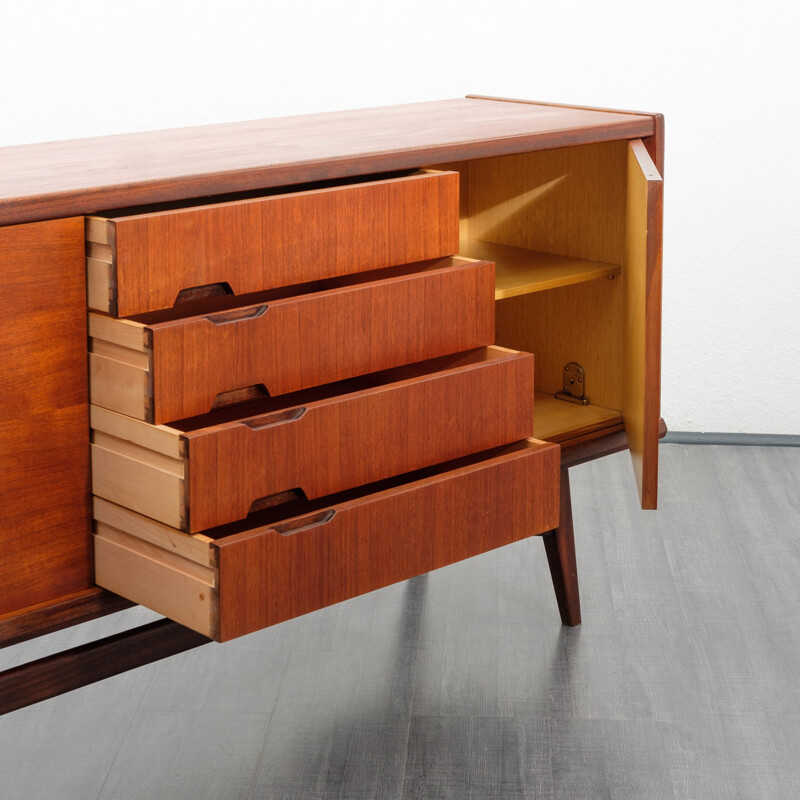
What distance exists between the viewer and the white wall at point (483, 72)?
2.85 metres

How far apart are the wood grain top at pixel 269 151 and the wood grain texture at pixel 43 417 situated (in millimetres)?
47

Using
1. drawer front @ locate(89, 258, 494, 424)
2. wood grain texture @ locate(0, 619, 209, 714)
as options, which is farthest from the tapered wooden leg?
wood grain texture @ locate(0, 619, 209, 714)

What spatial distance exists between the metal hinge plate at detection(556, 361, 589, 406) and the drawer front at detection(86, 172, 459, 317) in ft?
1.58

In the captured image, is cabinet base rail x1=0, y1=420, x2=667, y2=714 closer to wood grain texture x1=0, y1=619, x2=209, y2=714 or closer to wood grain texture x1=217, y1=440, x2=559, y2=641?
wood grain texture x1=0, y1=619, x2=209, y2=714

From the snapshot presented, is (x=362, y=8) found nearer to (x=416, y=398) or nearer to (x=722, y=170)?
(x=722, y=170)

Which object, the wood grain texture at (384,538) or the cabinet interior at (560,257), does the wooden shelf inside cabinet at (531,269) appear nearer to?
the cabinet interior at (560,257)

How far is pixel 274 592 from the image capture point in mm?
1266

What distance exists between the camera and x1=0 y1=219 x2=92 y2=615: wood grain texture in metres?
1.15

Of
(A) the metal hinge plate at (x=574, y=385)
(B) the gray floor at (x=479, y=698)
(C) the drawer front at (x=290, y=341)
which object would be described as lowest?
(B) the gray floor at (x=479, y=698)

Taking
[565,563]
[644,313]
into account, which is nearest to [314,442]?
[644,313]

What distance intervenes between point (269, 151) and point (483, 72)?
1.62 meters

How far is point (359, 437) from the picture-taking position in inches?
52.3

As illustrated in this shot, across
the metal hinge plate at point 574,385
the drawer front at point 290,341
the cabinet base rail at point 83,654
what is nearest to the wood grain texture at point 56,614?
the cabinet base rail at point 83,654

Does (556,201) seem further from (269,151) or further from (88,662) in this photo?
(88,662)
